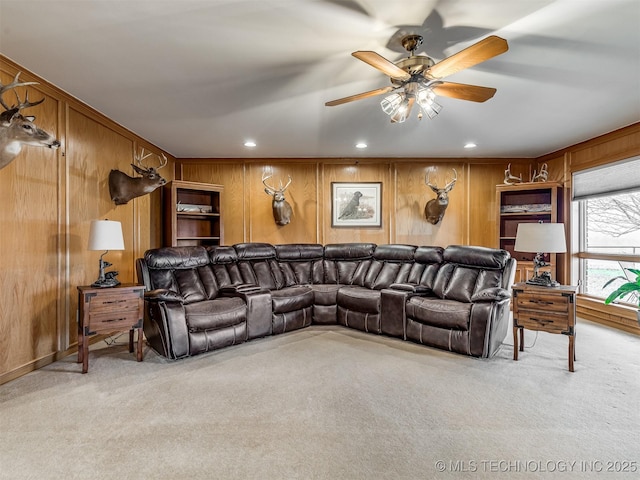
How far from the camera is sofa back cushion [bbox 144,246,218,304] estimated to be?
12.1ft

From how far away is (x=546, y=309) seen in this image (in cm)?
301

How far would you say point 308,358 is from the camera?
3227mm

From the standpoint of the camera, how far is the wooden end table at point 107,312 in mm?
2904

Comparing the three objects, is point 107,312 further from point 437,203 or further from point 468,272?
point 437,203

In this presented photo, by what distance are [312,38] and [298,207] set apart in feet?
12.5

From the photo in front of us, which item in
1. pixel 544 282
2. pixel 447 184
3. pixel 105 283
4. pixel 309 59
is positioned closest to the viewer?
pixel 309 59

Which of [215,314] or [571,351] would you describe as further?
[215,314]

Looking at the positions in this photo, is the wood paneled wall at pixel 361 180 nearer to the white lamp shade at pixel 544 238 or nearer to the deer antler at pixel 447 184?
the deer antler at pixel 447 184

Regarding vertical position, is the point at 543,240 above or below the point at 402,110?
below

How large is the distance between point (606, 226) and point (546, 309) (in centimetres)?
276

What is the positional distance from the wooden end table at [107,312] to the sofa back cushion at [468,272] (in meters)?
3.35

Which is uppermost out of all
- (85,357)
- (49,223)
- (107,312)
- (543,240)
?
(49,223)

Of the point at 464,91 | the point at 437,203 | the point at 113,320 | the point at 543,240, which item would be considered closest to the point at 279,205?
the point at 437,203

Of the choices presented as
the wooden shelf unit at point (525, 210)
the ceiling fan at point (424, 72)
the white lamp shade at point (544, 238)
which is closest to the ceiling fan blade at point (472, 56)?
the ceiling fan at point (424, 72)
